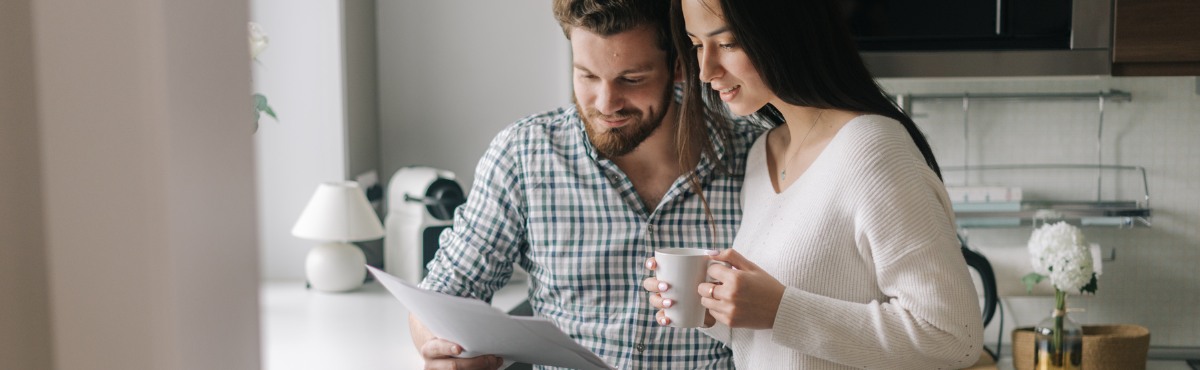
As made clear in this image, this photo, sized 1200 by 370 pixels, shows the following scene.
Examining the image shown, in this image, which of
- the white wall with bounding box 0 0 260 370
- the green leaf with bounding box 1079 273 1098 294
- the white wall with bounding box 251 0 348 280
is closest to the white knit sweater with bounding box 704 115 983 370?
the white wall with bounding box 0 0 260 370

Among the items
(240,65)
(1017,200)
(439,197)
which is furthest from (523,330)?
(1017,200)

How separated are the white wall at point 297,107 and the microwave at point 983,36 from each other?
109 centimetres

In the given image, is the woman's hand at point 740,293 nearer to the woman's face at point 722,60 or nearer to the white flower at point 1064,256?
the woman's face at point 722,60

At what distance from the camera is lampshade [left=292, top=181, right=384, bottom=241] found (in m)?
2.01

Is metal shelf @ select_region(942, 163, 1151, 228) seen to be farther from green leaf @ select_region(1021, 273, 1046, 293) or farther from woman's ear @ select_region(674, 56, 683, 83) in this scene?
woman's ear @ select_region(674, 56, 683, 83)

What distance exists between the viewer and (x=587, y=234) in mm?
1215

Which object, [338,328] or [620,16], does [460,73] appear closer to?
[338,328]

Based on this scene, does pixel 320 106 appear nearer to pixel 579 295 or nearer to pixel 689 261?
pixel 579 295

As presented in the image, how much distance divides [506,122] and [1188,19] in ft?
4.62

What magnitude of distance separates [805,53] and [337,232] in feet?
4.12

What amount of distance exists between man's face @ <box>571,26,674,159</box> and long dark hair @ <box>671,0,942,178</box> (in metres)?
0.19

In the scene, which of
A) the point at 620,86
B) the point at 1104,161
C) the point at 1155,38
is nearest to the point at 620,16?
the point at 620,86

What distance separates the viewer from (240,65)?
1.37ft

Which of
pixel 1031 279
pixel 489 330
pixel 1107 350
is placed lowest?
pixel 1107 350
